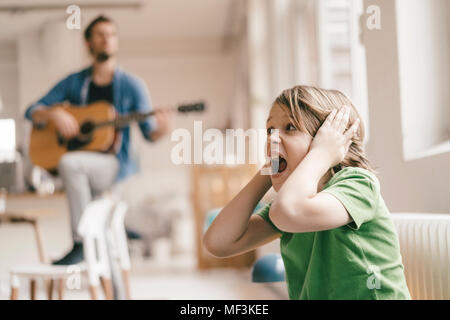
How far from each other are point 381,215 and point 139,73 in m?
4.18

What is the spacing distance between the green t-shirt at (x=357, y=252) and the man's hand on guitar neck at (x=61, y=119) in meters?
1.97

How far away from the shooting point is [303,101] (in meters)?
0.64

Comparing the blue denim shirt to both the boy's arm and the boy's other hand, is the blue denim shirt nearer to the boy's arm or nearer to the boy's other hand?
the boy's arm

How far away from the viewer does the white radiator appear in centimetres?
84

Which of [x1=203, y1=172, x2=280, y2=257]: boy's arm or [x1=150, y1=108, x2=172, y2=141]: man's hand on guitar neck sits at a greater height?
[x1=150, y1=108, x2=172, y2=141]: man's hand on guitar neck

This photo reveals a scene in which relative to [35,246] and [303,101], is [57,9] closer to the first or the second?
[35,246]

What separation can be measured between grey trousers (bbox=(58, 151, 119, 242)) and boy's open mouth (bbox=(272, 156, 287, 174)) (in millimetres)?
1831

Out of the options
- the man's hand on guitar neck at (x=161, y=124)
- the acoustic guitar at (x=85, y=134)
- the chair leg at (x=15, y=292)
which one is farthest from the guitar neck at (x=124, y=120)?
the chair leg at (x=15, y=292)

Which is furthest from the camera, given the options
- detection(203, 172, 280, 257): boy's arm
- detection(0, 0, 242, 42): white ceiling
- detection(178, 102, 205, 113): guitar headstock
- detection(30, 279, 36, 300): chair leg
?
detection(0, 0, 242, 42): white ceiling

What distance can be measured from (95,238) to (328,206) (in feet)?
6.28

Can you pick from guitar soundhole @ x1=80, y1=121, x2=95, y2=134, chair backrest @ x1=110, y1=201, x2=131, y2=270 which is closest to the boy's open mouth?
guitar soundhole @ x1=80, y1=121, x2=95, y2=134

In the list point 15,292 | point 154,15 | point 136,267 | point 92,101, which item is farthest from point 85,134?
point 136,267

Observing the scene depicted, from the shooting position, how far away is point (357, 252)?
0.58 m

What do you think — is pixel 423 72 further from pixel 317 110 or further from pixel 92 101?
pixel 92 101
